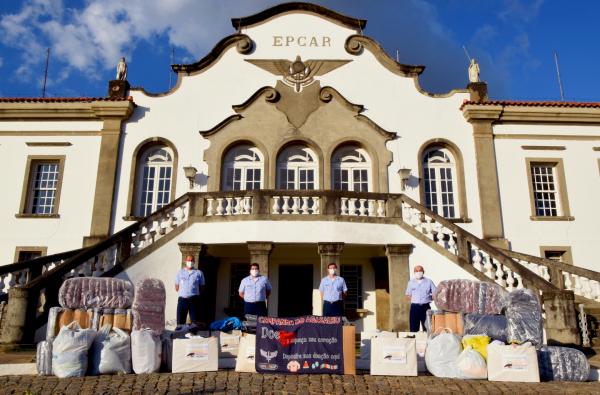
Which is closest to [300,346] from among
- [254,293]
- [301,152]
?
[254,293]

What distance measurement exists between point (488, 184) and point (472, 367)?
991 centimetres

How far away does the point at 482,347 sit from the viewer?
7.91 meters

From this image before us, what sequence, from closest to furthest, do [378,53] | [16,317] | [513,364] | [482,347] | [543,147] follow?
[513,364], [482,347], [16,317], [543,147], [378,53]

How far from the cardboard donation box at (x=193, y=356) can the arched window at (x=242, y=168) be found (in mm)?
9123

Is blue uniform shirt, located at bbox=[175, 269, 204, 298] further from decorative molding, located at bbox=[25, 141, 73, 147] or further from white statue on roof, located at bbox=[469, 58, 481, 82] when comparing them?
white statue on roof, located at bbox=[469, 58, 481, 82]

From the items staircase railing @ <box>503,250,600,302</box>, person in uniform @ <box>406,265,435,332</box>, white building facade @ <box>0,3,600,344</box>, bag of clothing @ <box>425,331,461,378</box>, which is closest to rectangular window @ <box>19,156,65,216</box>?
white building facade @ <box>0,3,600,344</box>

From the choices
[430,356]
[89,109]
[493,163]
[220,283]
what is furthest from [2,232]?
[493,163]

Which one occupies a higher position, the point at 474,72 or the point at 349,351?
the point at 474,72

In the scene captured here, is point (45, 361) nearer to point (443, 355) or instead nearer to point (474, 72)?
point (443, 355)

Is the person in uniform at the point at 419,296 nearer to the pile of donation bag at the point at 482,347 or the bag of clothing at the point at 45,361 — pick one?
the pile of donation bag at the point at 482,347

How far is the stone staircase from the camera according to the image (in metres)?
12.1

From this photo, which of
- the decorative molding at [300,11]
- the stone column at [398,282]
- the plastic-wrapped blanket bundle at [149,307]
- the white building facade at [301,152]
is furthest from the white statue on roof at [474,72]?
the plastic-wrapped blanket bundle at [149,307]

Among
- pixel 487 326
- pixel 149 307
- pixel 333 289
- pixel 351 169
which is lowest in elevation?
pixel 487 326

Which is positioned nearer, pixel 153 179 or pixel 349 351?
pixel 349 351
